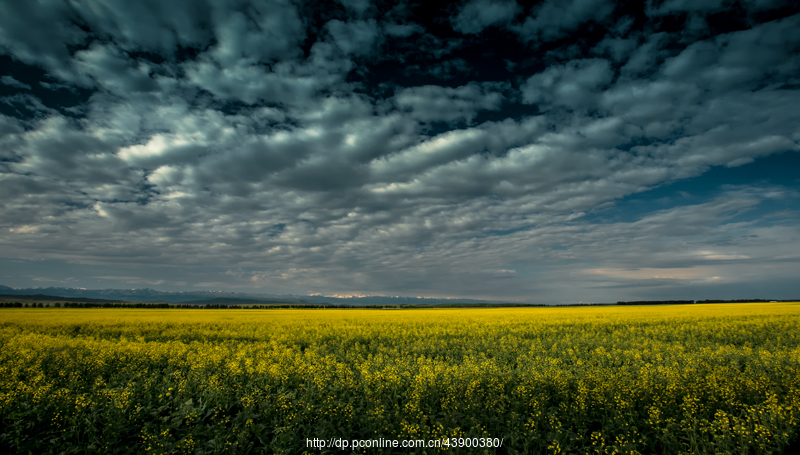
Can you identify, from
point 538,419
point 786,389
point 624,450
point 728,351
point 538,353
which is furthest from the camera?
point 538,353

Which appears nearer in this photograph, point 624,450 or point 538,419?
point 624,450

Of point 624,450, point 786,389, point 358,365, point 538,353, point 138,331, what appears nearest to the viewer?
point 624,450

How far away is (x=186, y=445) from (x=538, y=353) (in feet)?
43.1

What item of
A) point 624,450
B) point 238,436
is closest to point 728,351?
point 624,450

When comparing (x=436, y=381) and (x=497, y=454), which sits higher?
(x=436, y=381)

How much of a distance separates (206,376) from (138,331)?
59.6 feet

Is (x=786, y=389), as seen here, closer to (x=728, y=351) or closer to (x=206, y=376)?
(x=728, y=351)

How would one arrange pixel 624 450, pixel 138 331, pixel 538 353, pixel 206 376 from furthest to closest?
pixel 138 331 → pixel 538 353 → pixel 206 376 → pixel 624 450

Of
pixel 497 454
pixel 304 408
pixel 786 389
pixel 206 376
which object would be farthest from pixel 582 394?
pixel 206 376

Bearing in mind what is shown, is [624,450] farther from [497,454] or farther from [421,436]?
[421,436]

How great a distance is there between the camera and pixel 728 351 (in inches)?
534

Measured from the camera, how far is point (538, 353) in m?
14.5

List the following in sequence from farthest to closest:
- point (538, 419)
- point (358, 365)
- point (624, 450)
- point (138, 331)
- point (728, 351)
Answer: point (138, 331) < point (728, 351) < point (358, 365) < point (538, 419) < point (624, 450)

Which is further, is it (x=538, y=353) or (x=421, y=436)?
(x=538, y=353)
